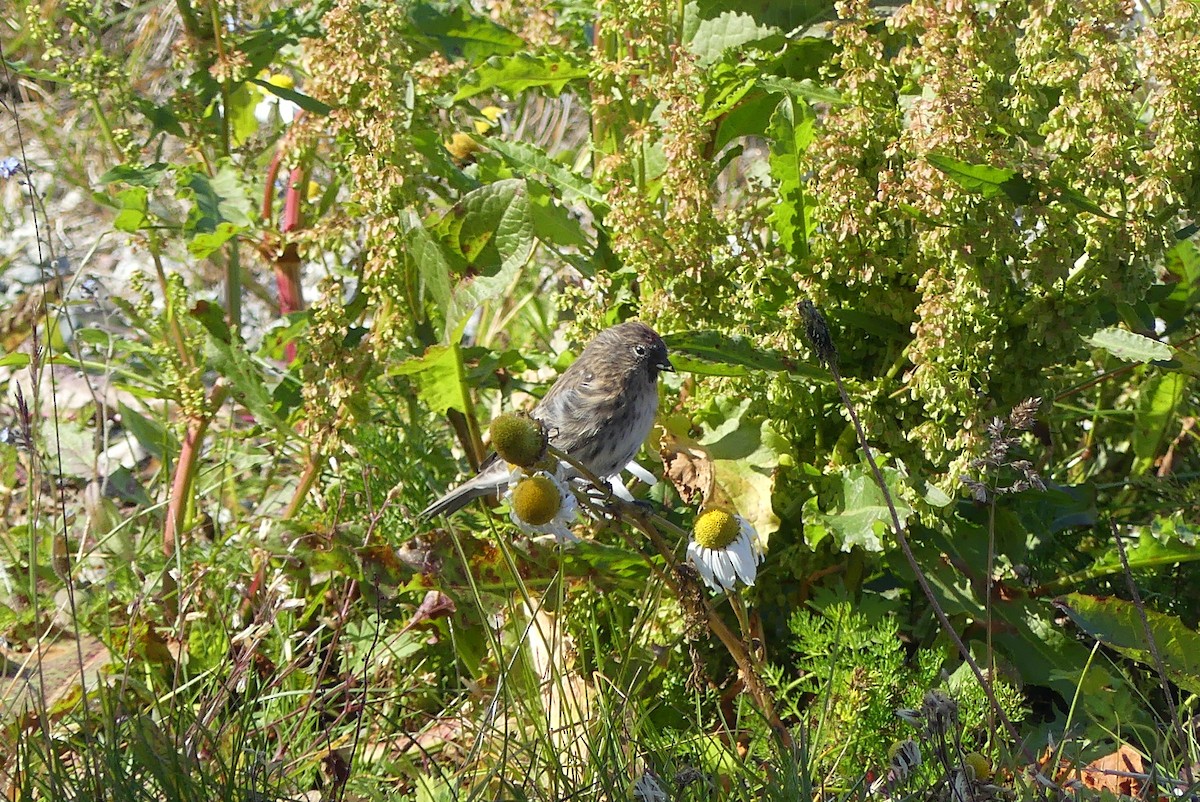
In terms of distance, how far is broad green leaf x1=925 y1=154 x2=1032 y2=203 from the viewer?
2.50 m

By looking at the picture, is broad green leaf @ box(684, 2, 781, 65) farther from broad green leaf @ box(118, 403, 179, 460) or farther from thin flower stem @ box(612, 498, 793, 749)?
broad green leaf @ box(118, 403, 179, 460)

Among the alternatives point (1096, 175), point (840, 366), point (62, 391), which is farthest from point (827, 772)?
point (62, 391)

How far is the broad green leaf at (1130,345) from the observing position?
280 cm

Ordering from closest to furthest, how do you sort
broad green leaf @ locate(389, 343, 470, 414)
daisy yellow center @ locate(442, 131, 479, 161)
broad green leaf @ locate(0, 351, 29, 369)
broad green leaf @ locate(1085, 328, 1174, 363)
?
broad green leaf @ locate(1085, 328, 1174, 363) < broad green leaf @ locate(389, 343, 470, 414) < broad green leaf @ locate(0, 351, 29, 369) < daisy yellow center @ locate(442, 131, 479, 161)

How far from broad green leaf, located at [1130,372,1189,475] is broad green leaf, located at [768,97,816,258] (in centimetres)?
116

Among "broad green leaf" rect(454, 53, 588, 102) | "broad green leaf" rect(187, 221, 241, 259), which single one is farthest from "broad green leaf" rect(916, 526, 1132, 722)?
"broad green leaf" rect(187, 221, 241, 259)

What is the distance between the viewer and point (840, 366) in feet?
10.1

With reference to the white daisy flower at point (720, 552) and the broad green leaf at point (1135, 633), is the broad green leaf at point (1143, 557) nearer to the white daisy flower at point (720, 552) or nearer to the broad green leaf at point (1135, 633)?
the broad green leaf at point (1135, 633)

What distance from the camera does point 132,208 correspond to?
3.27 m

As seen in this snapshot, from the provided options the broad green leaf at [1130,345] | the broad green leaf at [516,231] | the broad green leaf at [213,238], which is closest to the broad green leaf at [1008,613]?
the broad green leaf at [1130,345]

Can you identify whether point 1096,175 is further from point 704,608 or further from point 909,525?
point 704,608

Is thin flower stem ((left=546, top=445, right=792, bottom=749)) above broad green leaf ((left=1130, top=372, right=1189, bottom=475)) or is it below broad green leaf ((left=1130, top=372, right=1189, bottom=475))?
above

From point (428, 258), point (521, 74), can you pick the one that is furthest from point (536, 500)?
point (521, 74)

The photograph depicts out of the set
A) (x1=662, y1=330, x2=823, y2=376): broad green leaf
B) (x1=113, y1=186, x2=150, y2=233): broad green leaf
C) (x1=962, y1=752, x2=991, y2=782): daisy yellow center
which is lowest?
A: (x1=962, y1=752, x2=991, y2=782): daisy yellow center
